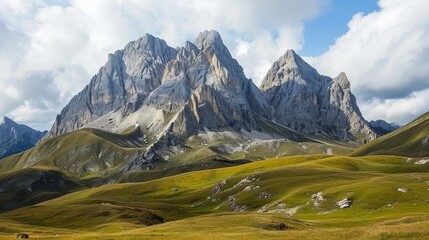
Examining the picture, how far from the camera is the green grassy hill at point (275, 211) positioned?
56.2m

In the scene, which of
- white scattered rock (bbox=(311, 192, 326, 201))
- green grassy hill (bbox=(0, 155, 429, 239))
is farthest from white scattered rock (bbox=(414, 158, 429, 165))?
white scattered rock (bbox=(311, 192, 326, 201))

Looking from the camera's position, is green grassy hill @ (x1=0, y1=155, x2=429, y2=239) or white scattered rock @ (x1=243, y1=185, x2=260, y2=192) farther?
white scattered rock @ (x1=243, y1=185, x2=260, y2=192)

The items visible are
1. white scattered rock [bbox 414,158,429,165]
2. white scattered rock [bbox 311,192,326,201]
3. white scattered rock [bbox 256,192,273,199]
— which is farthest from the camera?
white scattered rock [bbox 414,158,429,165]

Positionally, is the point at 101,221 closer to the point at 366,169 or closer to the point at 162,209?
the point at 162,209

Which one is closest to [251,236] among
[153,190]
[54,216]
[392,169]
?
[54,216]

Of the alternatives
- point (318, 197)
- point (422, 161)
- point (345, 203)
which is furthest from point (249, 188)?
point (422, 161)

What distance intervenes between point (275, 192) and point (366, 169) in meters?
58.0

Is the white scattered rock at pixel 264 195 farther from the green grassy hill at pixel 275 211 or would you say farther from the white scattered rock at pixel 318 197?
the white scattered rock at pixel 318 197

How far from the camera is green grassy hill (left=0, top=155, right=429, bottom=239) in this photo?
5615cm

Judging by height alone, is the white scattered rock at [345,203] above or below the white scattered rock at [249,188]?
below

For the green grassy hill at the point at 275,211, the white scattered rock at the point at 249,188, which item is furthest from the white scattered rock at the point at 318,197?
the white scattered rock at the point at 249,188

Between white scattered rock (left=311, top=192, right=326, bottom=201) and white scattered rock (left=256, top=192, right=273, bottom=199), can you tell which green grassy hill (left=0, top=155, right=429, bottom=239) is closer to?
white scattered rock (left=311, top=192, right=326, bottom=201)

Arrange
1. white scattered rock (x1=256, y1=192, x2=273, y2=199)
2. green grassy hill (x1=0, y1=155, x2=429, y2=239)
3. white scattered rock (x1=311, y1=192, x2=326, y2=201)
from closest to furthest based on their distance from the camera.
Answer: green grassy hill (x1=0, y1=155, x2=429, y2=239) < white scattered rock (x1=311, y1=192, x2=326, y2=201) < white scattered rock (x1=256, y1=192, x2=273, y2=199)

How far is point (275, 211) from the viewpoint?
109 metres
